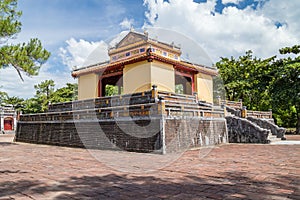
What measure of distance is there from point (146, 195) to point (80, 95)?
45.4 ft

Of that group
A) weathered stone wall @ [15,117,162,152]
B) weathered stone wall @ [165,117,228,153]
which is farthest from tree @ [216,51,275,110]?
weathered stone wall @ [15,117,162,152]

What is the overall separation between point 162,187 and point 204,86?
13.1m

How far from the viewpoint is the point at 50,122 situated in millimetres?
12125

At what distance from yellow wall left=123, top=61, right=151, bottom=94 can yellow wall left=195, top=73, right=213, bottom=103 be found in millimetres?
4142

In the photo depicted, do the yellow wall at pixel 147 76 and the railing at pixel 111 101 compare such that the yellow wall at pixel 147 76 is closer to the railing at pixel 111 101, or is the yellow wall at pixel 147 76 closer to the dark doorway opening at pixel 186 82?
the dark doorway opening at pixel 186 82

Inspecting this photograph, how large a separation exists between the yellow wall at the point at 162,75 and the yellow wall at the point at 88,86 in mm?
4502

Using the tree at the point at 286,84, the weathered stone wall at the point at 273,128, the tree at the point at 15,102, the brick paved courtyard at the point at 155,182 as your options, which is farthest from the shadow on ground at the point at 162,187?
the tree at the point at 15,102

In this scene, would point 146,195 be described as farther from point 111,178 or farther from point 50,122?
point 50,122

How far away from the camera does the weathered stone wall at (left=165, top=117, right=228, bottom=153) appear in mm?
8039

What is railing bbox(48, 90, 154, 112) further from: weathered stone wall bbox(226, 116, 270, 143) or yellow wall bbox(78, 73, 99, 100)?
weathered stone wall bbox(226, 116, 270, 143)

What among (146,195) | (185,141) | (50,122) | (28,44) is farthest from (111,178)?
(50,122)

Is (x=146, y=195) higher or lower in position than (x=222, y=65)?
lower

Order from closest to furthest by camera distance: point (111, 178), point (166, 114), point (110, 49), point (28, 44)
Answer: point (111, 178)
point (166, 114)
point (28, 44)
point (110, 49)

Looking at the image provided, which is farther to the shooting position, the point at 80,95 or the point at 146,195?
the point at 80,95
